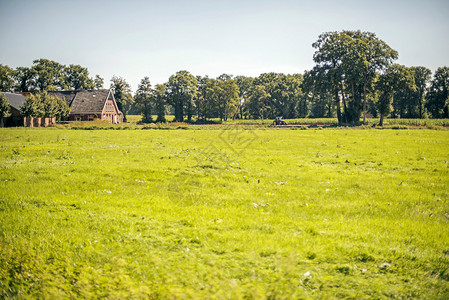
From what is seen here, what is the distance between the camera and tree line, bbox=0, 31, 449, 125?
2608 inches

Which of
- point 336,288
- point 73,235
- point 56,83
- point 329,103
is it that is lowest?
point 336,288

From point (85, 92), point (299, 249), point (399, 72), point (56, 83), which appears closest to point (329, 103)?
point (399, 72)

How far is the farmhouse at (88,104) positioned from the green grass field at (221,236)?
80.5 m

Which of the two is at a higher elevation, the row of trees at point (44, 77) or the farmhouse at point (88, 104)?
the row of trees at point (44, 77)

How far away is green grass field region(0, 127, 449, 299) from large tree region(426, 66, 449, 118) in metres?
109

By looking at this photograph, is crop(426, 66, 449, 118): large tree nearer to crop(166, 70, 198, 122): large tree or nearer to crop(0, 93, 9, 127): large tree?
crop(166, 70, 198, 122): large tree

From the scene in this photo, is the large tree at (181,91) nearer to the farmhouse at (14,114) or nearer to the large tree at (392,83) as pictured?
the farmhouse at (14,114)

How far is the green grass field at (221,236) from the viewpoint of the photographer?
486 centimetres

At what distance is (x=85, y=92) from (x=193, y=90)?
127 feet

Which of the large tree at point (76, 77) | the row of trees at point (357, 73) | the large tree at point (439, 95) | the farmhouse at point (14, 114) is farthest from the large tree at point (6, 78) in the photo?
the large tree at point (439, 95)

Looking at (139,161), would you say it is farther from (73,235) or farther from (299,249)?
(299,249)

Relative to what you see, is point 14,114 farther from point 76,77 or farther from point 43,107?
point 76,77

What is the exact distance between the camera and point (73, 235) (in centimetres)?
655

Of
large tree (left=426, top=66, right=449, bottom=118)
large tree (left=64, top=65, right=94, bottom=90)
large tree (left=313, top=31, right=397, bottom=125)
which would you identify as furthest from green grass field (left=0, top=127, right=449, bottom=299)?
large tree (left=64, top=65, right=94, bottom=90)
